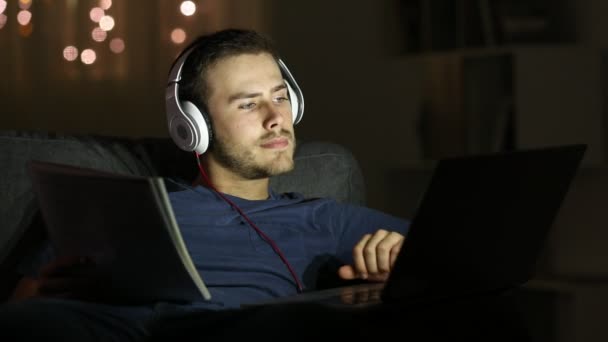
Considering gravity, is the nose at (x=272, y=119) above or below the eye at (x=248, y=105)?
below

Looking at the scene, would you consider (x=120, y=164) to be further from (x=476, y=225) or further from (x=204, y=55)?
(x=476, y=225)

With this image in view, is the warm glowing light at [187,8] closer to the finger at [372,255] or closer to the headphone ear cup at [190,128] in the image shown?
the headphone ear cup at [190,128]

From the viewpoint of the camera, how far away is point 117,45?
3064 millimetres

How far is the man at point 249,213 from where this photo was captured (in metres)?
1.54

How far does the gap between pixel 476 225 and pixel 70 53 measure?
77.4 inches

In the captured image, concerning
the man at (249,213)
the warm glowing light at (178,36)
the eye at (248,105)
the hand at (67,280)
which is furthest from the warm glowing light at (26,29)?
the hand at (67,280)

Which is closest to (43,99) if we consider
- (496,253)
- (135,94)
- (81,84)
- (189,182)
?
(81,84)

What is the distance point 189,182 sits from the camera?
197 centimetres

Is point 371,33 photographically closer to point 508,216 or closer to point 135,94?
point 135,94

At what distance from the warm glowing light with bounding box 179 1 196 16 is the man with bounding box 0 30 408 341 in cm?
133

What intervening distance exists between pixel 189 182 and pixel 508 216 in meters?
0.83

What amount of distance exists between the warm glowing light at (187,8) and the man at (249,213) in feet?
4.36

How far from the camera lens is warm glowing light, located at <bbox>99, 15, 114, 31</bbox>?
3010mm

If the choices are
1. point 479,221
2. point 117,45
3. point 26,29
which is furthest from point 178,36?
point 479,221
